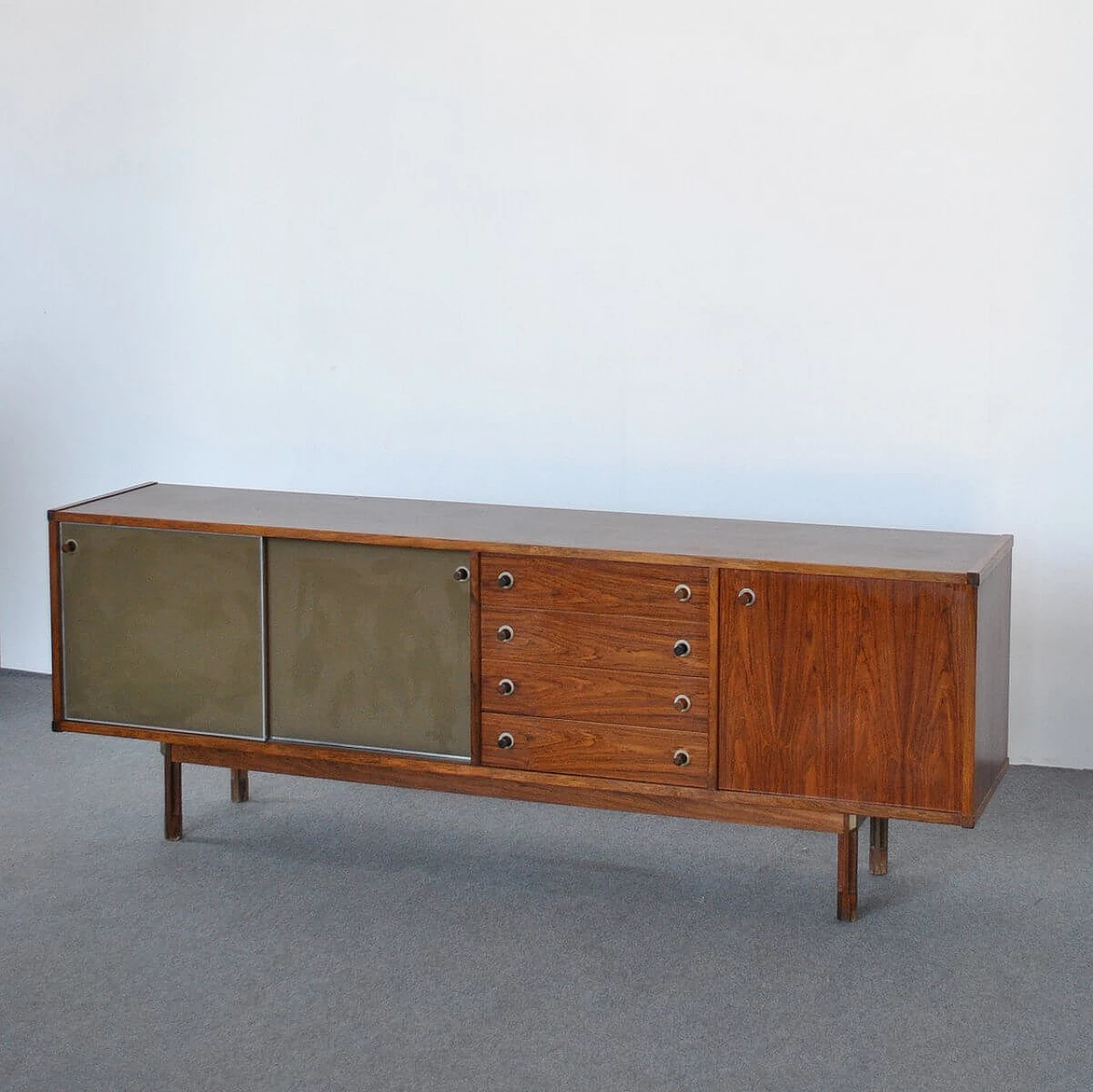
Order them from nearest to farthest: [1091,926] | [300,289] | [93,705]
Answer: [1091,926] < [93,705] < [300,289]

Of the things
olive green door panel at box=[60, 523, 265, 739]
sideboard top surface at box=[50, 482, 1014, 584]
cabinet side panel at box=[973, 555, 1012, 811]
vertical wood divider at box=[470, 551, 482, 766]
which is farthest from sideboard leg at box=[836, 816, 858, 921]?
olive green door panel at box=[60, 523, 265, 739]

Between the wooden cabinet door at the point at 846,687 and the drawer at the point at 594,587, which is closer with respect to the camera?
the wooden cabinet door at the point at 846,687

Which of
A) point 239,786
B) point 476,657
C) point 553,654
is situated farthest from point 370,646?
point 239,786

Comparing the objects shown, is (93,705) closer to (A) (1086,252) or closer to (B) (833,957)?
(B) (833,957)

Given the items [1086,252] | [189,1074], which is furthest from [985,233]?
[189,1074]

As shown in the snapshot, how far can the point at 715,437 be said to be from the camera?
397cm

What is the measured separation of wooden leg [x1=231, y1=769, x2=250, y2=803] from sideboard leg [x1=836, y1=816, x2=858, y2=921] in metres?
1.51

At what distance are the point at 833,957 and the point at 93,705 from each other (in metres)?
1.70

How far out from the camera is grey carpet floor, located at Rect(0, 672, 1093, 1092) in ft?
8.19

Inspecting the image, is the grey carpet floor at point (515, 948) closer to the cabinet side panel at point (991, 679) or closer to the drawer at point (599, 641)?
the cabinet side panel at point (991, 679)

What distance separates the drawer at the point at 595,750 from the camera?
298cm

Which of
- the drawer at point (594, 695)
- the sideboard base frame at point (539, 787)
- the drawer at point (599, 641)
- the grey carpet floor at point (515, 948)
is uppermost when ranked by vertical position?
the drawer at point (599, 641)

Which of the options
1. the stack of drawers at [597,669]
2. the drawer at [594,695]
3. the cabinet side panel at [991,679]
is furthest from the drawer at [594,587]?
the cabinet side panel at [991,679]

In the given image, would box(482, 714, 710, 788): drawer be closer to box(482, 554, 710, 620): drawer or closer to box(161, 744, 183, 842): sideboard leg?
box(482, 554, 710, 620): drawer
